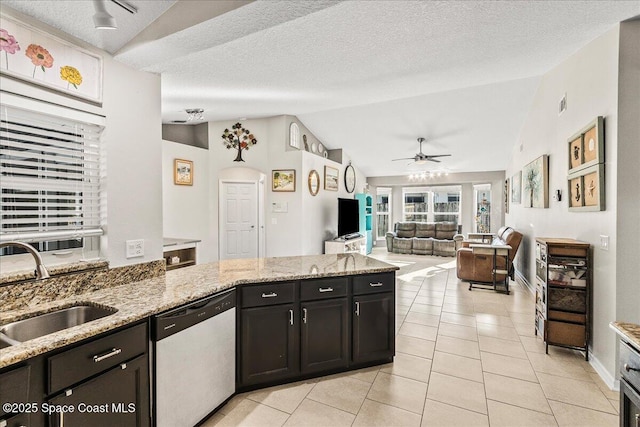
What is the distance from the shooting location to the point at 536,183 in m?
4.42

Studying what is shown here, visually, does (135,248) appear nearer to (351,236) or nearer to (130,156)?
(130,156)

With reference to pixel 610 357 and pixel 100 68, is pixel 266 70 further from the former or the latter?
pixel 610 357

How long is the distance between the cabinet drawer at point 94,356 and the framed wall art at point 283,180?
4078 millimetres

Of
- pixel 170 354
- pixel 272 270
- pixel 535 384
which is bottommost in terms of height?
pixel 535 384

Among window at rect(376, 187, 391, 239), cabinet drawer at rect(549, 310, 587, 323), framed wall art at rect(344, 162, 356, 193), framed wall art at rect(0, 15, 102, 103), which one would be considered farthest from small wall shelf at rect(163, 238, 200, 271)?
window at rect(376, 187, 391, 239)

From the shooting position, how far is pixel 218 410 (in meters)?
2.04

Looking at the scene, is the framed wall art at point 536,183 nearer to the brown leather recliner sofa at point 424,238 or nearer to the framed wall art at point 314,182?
the brown leather recliner sofa at point 424,238

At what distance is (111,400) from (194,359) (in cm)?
46

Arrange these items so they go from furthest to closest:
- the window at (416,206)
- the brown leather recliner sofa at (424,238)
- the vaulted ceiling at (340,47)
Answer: the window at (416,206), the brown leather recliner sofa at (424,238), the vaulted ceiling at (340,47)

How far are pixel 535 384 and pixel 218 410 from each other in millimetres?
2398

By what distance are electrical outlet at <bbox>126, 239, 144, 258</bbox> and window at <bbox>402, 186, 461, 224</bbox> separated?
8914 millimetres

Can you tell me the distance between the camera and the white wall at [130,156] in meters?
2.06

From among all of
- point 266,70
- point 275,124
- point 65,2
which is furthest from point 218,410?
point 275,124

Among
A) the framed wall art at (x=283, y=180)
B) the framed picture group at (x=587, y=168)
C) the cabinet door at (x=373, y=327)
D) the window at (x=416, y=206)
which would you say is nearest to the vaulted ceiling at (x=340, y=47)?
the framed picture group at (x=587, y=168)
